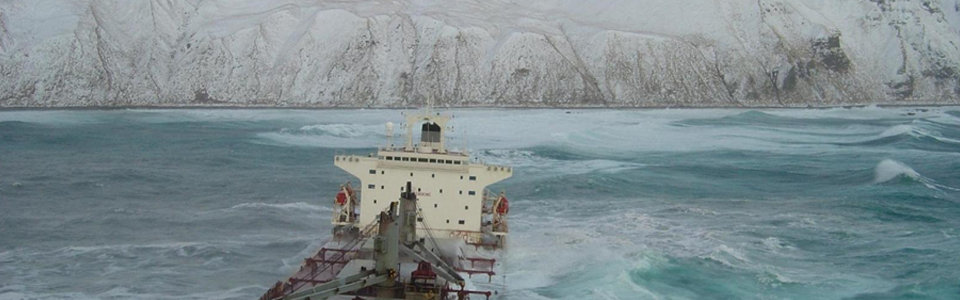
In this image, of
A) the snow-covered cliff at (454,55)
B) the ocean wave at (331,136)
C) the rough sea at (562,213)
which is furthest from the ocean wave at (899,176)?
the snow-covered cliff at (454,55)

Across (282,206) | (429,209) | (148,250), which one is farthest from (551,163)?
(148,250)

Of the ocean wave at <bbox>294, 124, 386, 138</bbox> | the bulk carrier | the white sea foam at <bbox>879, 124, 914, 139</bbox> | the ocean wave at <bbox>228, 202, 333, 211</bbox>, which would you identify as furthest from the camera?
the ocean wave at <bbox>294, 124, 386, 138</bbox>

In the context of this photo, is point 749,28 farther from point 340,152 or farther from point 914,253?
point 914,253

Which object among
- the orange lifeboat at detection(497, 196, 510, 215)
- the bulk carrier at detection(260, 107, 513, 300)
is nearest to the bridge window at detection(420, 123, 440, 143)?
the bulk carrier at detection(260, 107, 513, 300)

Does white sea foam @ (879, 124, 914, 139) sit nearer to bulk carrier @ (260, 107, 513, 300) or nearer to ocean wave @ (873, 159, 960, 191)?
ocean wave @ (873, 159, 960, 191)

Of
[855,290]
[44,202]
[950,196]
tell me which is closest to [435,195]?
[855,290]

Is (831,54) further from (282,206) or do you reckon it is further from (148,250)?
(148,250)

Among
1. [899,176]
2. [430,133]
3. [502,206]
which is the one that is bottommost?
[899,176]
